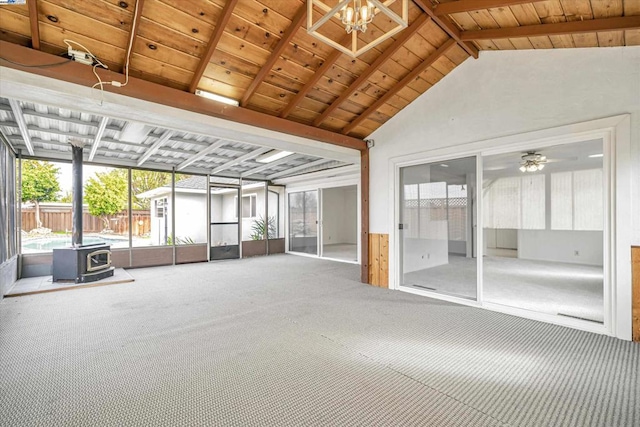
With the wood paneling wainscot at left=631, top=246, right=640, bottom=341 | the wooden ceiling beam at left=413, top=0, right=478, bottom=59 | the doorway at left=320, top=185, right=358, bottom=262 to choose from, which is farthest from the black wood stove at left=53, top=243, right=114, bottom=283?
the doorway at left=320, top=185, right=358, bottom=262

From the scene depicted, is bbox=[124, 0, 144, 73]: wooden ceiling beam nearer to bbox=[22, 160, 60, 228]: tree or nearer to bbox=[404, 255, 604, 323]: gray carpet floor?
bbox=[404, 255, 604, 323]: gray carpet floor

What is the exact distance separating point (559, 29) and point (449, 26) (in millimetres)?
1009

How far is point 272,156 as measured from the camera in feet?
19.7

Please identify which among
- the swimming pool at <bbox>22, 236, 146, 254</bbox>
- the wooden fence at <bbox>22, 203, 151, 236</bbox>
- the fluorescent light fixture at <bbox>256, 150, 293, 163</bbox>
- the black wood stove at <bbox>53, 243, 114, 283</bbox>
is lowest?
the black wood stove at <bbox>53, 243, 114, 283</bbox>

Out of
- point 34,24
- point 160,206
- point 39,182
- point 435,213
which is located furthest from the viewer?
point 160,206

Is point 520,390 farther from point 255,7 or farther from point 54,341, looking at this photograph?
point 54,341

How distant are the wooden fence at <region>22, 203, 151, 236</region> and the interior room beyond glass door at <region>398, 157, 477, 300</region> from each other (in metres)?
6.01

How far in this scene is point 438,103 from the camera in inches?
162

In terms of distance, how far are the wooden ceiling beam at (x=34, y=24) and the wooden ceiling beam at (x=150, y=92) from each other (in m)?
0.06

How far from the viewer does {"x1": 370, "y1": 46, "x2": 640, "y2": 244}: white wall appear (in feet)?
9.01

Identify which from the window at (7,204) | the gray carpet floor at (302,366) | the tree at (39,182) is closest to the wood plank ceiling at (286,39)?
the gray carpet floor at (302,366)

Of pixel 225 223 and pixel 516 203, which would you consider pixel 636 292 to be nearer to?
pixel 516 203

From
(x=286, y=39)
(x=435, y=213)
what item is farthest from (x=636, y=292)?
(x=286, y=39)

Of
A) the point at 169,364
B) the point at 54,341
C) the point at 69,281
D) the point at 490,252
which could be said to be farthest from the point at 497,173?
the point at 69,281
